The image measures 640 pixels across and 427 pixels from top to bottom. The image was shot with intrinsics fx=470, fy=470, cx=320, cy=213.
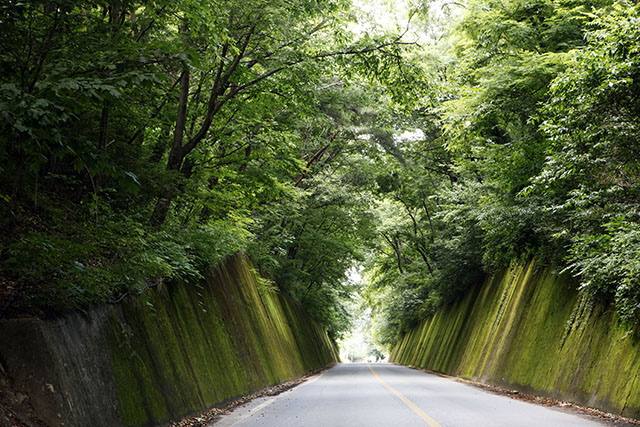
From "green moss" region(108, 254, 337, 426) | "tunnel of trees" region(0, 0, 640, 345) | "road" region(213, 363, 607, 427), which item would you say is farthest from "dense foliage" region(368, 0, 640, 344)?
"green moss" region(108, 254, 337, 426)

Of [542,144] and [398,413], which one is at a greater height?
[542,144]

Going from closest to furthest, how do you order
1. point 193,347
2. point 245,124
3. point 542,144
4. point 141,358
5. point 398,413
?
point 141,358
point 398,413
point 193,347
point 245,124
point 542,144

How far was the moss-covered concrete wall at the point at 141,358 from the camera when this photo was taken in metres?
4.39

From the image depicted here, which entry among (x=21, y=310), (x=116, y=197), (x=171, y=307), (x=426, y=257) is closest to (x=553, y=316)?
(x=171, y=307)

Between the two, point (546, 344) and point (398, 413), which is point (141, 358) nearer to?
point (398, 413)

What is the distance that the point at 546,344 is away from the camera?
38.7ft

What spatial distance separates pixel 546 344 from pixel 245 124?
30.0 ft

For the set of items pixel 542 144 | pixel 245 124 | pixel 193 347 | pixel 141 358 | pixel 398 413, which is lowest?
pixel 193 347

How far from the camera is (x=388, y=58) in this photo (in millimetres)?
9422

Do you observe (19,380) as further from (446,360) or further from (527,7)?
(446,360)

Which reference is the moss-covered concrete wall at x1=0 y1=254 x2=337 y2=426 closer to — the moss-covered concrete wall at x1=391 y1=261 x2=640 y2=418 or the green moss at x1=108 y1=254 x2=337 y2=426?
the green moss at x1=108 y1=254 x2=337 y2=426

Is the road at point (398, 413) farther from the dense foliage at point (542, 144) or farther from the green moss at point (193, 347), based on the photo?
the dense foliage at point (542, 144)

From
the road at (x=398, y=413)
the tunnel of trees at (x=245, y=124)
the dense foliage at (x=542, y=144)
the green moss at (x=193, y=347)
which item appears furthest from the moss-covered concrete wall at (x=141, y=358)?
the dense foliage at (x=542, y=144)

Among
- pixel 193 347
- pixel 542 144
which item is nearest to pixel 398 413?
pixel 193 347
